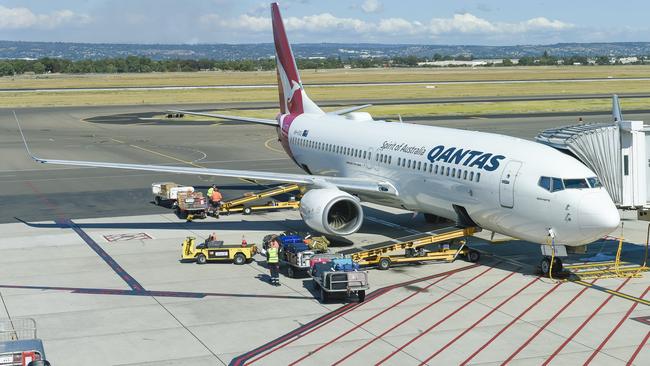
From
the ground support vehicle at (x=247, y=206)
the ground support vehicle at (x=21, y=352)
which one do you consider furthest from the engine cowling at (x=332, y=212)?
the ground support vehicle at (x=21, y=352)

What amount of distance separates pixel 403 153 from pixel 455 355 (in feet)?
48.3

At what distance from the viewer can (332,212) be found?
3425 centimetres

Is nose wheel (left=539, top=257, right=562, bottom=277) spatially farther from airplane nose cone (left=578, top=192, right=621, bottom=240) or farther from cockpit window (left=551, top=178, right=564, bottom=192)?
cockpit window (left=551, top=178, right=564, bottom=192)

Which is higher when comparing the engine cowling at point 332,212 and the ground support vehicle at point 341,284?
the engine cowling at point 332,212

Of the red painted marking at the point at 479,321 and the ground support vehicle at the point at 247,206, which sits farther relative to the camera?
the ground support vehicle at the point at 247,206

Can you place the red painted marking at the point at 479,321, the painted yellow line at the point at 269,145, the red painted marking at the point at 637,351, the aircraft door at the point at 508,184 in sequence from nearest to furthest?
1. the red painted marking at the point at 637,351
2. the red painted marking at the point at 479,321
3. the aircraft door at the point at 508,184
4. the painted yellow line at the point at 269,145

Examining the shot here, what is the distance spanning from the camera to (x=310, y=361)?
2103cm

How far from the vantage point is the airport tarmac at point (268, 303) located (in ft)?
71.3

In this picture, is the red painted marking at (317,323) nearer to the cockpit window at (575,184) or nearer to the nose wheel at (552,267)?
the nose wheel at (552,267)

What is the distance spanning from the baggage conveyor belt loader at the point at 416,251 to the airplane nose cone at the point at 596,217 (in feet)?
16.7

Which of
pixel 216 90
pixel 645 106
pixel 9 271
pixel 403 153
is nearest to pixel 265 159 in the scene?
pixel 403 153

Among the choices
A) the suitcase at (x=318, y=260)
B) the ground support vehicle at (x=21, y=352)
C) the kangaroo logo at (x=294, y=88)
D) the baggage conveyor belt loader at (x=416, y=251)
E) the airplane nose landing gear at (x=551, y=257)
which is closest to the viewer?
the ground support vehicle at (x=21, y=352)

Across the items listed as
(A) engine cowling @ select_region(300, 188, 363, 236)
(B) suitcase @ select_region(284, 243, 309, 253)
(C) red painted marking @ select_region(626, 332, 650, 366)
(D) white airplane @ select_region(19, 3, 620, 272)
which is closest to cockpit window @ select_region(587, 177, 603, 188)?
(D) white airplane @ select_region(19, 3, 620, 272)

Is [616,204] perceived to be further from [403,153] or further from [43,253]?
[43,253]
